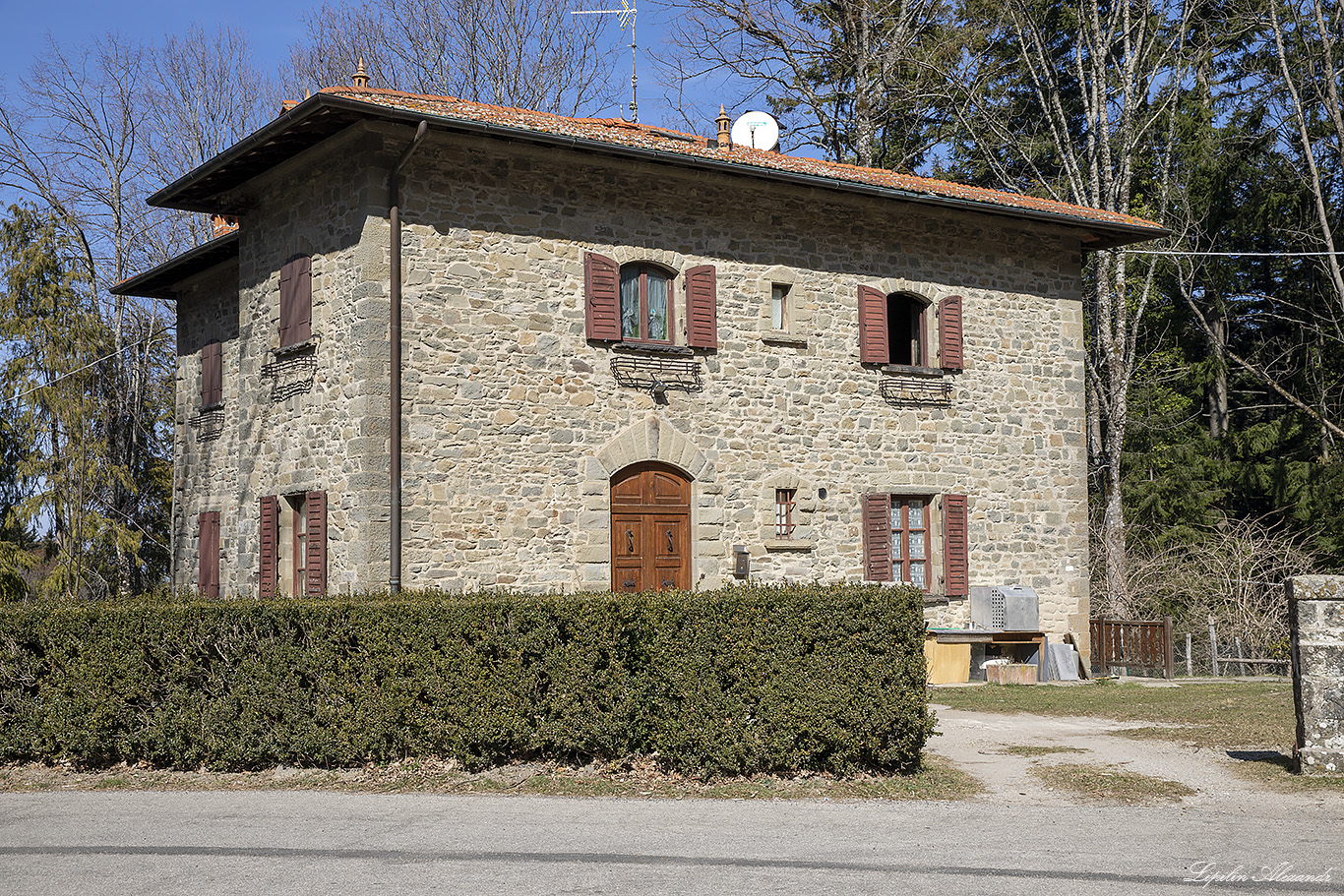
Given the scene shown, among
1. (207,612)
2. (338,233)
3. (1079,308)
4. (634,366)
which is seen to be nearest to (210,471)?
(338,233)

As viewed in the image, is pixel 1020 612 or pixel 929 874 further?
pixel 1020 612

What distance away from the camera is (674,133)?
579 inches

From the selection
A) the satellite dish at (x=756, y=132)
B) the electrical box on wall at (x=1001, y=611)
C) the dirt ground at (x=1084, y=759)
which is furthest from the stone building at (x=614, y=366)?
the dirt ground at (x=1084, y=759)

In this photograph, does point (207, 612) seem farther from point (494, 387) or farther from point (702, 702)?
point (494, 387)

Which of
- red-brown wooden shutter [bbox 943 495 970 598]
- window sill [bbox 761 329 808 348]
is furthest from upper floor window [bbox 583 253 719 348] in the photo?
red-brown wooden shutter [bbox 943 495 970 598]

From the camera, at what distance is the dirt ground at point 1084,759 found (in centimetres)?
688

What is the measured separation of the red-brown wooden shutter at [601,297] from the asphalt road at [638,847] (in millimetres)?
6255

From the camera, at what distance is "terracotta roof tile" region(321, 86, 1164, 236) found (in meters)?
11.7

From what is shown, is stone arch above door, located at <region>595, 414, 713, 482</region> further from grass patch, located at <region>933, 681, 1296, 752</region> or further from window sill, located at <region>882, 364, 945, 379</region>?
grass patch, located at <region>933, 681, 1296, 752</region>

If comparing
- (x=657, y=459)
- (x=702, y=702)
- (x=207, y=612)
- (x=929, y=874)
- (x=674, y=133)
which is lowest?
(x=929, y=874)

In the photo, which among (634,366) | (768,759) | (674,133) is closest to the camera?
(768,759)

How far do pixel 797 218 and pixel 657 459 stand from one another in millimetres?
3497

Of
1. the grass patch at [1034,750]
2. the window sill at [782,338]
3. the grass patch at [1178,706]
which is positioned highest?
the window sill at [782,338]

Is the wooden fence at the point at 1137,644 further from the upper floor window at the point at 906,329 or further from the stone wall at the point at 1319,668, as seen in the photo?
the stone wall at the point at 1319,668
